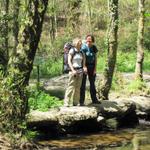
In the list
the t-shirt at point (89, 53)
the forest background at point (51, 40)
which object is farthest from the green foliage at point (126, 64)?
the t-shirt at point (89, 53)

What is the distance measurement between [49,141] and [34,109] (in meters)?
2.11

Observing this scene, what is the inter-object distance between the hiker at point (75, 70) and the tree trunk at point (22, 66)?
3.02 metres

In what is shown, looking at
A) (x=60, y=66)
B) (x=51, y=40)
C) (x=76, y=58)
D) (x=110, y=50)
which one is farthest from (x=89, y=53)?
(x=51, y=40)

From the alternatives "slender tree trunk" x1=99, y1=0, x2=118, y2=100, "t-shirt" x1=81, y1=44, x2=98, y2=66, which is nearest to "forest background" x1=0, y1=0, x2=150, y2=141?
"slender tree trunk" x1=99, y1=0, x2=118, y2=100

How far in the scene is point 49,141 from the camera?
36.7ft

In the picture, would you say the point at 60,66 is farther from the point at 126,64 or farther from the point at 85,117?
the point at 85,117

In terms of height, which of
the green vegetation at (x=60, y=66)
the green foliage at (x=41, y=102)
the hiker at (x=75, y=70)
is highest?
the hiker at (x=75, y=70)

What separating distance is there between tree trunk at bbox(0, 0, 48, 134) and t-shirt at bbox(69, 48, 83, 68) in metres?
3.09

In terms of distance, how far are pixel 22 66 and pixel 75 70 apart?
3378 millimetres

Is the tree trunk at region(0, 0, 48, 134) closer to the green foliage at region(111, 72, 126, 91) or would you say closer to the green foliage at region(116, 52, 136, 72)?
the green foliage at region(111, 72, 126, 91)

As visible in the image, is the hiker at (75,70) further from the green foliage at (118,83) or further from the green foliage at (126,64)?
the green foliage at (126,64)

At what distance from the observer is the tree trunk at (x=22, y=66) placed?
9.86 meters

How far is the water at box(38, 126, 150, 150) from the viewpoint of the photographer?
1054 cm

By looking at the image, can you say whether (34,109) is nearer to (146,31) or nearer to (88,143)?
(88,143)
